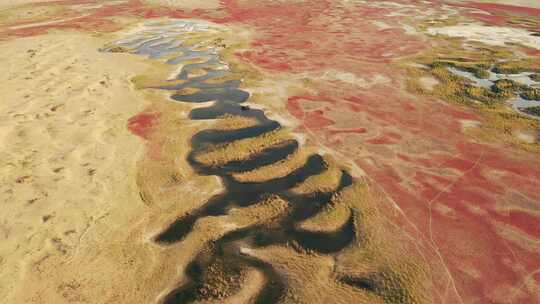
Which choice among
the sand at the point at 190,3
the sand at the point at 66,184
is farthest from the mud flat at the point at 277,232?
the sand at the point at 190,3

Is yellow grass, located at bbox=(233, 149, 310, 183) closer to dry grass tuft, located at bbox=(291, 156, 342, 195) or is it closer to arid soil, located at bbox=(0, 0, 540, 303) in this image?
arid soil, located at bbox=(0, 0, 540, 303)

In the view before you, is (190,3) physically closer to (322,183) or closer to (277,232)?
(322,183)

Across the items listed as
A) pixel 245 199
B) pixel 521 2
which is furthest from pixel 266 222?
pixel 521 2

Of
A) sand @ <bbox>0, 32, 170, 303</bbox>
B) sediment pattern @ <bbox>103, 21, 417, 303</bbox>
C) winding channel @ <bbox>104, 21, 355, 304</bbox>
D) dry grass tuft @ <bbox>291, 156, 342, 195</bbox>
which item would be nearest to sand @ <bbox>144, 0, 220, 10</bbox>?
sand @ <bbox>0, 32, 170, 303</bbox>

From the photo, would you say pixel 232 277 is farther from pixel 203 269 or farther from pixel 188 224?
pixel 188 224

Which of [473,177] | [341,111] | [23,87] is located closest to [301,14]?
[341,111]

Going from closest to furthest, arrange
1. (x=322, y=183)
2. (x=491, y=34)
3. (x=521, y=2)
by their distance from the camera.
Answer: (x=322, y=183)
(x=491, y=34)
(x=521, y=2)

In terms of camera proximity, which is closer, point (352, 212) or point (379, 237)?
point (379, 237)
